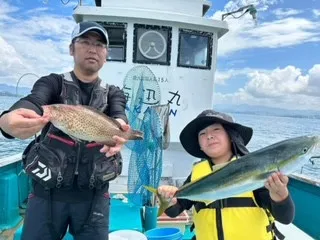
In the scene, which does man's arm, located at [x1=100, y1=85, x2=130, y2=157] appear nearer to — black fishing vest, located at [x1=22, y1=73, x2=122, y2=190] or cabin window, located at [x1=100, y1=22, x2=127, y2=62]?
black fishing vest, located at [x1=22, y1=73, x2=122, y2=190]

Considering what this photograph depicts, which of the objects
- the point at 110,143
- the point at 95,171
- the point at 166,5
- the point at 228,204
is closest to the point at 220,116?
the point at 228,204

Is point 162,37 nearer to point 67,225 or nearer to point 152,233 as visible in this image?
point 152,233

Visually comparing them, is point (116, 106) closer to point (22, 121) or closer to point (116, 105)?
point (116, 105)

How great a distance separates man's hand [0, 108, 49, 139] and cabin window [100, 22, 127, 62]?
5.38 m

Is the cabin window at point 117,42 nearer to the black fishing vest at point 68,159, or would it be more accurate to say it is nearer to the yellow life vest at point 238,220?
the black fishing vest at point 68,159

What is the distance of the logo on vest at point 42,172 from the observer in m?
2.52

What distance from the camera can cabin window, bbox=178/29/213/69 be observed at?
748 cm

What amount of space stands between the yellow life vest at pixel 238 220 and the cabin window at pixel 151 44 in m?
5.14

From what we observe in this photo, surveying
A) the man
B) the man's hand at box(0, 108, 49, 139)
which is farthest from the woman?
the man's hand at box(0, 108, 49, 139)

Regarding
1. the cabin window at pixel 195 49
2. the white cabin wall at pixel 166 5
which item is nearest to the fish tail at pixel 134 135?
the cabin window at pixel 195 49

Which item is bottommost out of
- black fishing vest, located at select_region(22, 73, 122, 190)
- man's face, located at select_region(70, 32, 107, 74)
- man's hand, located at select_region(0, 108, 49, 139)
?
black fishing vest, located at select_region(22, 73, 122, 190)

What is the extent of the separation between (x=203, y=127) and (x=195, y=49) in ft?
16.7

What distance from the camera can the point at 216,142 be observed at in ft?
8.77

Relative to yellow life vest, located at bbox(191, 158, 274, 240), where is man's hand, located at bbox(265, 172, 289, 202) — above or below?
above
